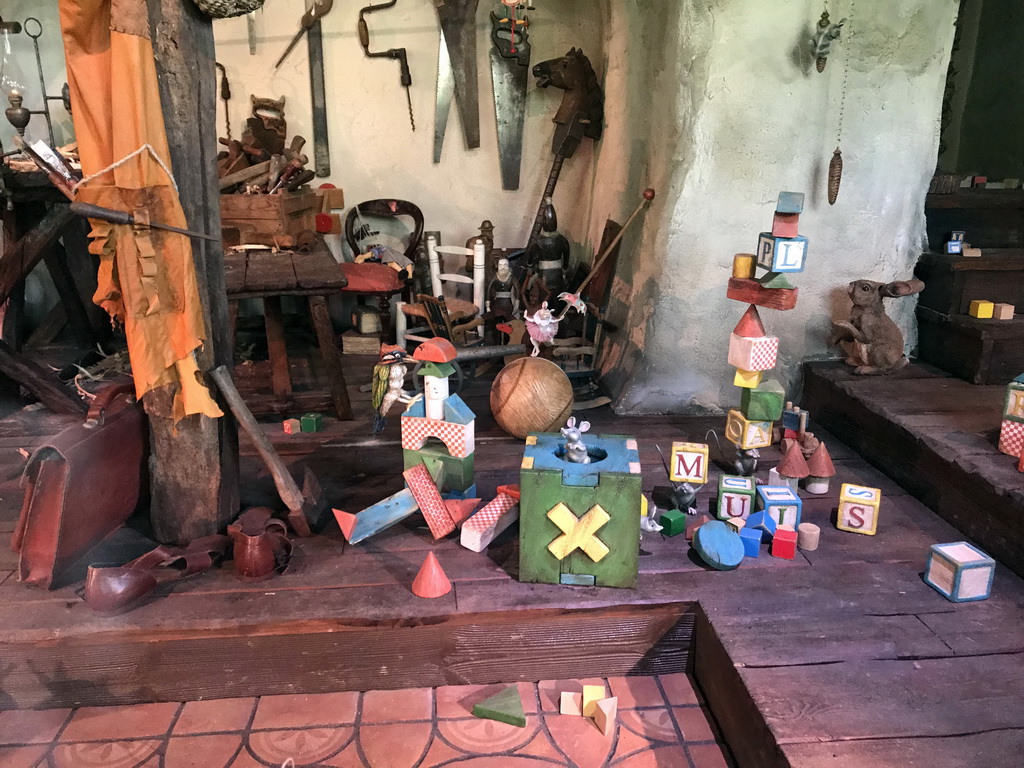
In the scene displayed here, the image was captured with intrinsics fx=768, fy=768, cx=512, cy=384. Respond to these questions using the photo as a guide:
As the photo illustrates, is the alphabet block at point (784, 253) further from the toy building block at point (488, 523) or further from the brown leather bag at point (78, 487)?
the brown leather bag at point (78, 487)

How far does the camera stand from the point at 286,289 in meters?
3.15

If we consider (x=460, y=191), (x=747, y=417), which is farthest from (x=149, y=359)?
(x=460, y=191)

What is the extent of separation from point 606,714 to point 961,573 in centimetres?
102

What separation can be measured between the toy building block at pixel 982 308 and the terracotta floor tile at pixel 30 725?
139 inches

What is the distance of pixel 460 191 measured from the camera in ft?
16.3

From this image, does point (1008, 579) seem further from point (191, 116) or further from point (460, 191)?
point (460, 191)

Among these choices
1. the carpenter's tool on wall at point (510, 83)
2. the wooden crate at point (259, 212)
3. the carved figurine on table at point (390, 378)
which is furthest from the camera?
the carpenter's tool on wall at point (510, 83)

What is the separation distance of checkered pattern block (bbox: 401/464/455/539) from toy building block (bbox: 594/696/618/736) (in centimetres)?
68

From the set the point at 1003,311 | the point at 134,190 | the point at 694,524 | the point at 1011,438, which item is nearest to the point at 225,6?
the point at 134,190

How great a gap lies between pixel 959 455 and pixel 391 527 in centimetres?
184

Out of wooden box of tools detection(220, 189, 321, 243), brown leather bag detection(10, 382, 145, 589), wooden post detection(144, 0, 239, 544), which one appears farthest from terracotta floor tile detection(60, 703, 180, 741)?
wooden box of tools detection(220, 189, 321, 243)

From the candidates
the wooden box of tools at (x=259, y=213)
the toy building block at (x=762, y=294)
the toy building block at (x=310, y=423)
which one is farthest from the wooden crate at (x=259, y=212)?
the toy building block at (x=762, y=294)

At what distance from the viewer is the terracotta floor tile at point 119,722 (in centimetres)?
189

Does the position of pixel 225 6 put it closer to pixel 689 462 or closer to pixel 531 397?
pixel 531 397
